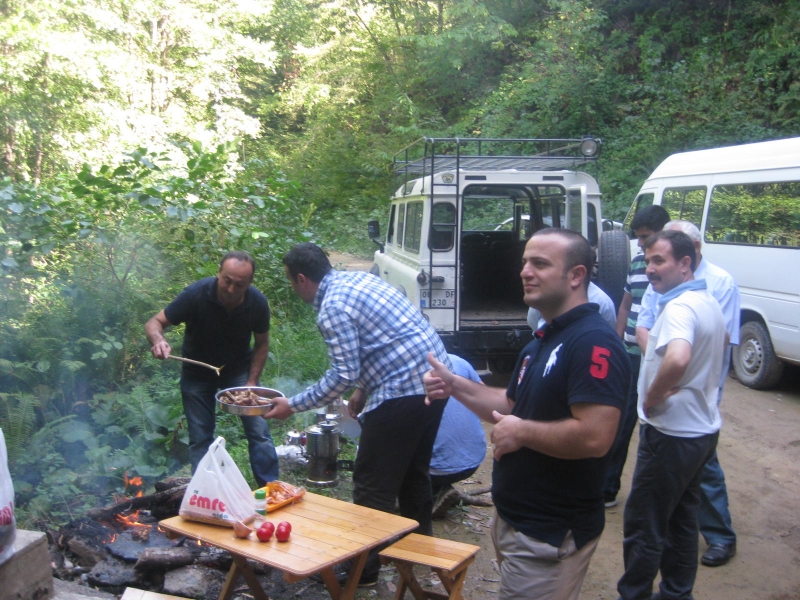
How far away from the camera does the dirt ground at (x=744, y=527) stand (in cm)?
406

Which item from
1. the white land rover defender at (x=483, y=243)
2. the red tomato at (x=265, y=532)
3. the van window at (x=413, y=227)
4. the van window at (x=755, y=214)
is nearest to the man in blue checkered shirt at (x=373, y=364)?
the red tomato at (x=265, y=532)

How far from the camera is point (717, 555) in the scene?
13.8ft

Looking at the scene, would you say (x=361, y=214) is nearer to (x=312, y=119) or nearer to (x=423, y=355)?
(x=312, y=119)

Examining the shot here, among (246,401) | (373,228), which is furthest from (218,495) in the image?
(373,228)

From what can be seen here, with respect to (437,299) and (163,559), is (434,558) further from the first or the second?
(437,299)

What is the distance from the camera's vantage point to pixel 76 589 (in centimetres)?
350

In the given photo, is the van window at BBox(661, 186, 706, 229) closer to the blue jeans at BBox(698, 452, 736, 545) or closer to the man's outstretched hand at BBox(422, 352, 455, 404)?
the blue jeans at BBox(698, 452, 736, 545)

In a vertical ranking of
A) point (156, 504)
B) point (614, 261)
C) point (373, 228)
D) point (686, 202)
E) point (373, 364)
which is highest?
point (686, 202)

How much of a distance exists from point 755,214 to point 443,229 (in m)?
3.52

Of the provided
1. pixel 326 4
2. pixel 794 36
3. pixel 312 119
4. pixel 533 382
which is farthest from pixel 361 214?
pixel 533 382

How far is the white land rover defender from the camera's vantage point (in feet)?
23.9

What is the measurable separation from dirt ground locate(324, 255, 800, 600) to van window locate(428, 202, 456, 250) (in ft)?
7.78

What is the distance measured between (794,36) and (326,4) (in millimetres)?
A: 14459

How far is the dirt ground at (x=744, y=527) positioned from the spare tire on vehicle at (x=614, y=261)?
1429mm
